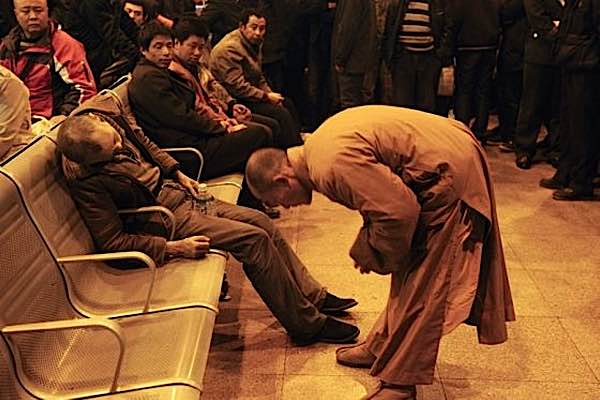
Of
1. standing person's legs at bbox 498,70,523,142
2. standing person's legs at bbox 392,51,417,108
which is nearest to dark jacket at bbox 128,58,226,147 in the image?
standing person's legs at bbox 392,51,417,108

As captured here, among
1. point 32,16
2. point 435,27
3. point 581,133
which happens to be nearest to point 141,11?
point 32,16

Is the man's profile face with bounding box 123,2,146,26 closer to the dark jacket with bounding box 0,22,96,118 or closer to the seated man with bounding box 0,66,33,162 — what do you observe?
the dark jacket with bounding box 0,22,96,118

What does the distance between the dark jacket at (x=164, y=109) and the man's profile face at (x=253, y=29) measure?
3.41 ft

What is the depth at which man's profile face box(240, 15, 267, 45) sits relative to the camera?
4953mm

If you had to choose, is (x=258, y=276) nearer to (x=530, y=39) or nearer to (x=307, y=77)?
(x=530, y=39)

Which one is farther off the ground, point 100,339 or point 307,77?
point 100,339

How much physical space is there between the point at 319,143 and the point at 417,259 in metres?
0.57

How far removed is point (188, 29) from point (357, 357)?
6.46 ft

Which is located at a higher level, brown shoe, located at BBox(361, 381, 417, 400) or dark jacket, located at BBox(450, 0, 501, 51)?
dark jacket, located at BBox(450, 0, 501, 51)

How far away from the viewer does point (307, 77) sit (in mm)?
6777

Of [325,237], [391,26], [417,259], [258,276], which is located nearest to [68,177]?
[258,276]

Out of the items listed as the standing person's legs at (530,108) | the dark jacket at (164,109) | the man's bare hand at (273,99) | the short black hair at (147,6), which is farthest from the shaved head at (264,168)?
the standing person's legs at (530,108)

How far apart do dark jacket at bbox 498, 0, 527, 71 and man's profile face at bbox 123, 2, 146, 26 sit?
9.19 ft

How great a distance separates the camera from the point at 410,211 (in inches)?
93.0
